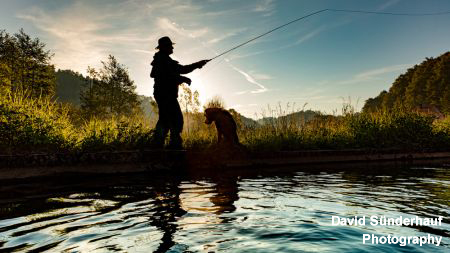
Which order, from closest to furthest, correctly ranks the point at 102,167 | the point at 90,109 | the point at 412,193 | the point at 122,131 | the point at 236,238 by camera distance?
1. the point at 236,238
2. the point at 412,193
3. the point at 102,167
4. the point at 122,131
5. the point at 90,109

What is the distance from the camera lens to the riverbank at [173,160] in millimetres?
7048

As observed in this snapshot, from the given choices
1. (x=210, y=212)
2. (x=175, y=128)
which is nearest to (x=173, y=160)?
(x=175, y=128)

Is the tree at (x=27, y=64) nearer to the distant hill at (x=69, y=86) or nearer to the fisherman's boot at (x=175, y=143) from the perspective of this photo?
the fisherman's boot at (x=175, y=143)

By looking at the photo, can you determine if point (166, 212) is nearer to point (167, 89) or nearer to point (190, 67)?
point (167, 89)

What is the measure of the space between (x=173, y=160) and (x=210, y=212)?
4.66 metres

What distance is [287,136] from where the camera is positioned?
11.2 meters

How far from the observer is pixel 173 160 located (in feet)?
27.6

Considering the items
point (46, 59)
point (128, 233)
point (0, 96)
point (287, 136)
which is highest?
→ point (46, 59)

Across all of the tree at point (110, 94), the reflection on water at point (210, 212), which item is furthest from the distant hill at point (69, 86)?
the reflection on water at point (210, 212)

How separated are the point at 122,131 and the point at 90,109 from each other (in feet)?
176

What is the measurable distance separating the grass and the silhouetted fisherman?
76 centimetres

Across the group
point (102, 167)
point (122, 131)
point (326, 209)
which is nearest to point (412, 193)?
point (326, 209)

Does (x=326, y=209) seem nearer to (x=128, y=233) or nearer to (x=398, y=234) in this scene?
(x=398, y=234)

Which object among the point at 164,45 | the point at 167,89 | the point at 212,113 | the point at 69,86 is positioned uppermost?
the point at 69,86
